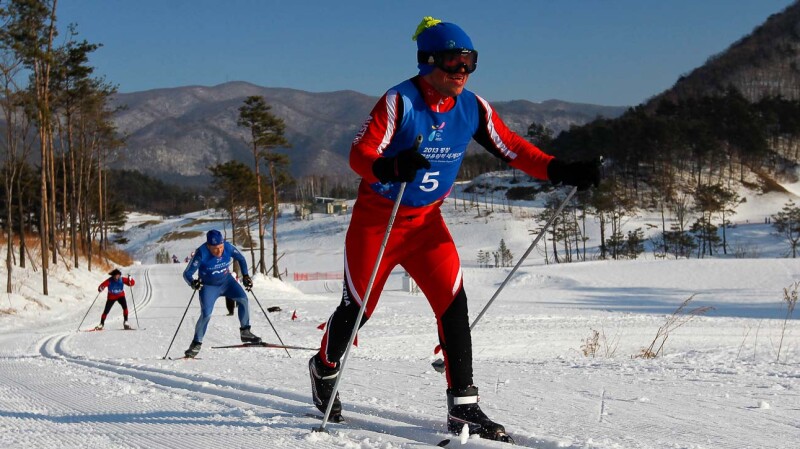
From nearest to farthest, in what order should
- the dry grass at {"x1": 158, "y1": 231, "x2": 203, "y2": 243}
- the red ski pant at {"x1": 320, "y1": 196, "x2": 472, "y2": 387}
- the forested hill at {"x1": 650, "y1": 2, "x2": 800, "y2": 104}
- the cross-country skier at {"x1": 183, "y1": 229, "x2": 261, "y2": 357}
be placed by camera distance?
the red ski pant at {"x1": 320, "y1": 196, "x2": 472, "y2": 387}
the cross-country skier at {"x1": 183, "y1": 229, "x2": 261, "y2": 357}
the dry grass at {"x1": 158, "y1": 231, "x2": 203, "y2": 243}
the forested hill at {"x1": 650, "y1": 2, "x2": 800, "y2": 104}

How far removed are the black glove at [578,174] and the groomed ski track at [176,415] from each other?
1.37m

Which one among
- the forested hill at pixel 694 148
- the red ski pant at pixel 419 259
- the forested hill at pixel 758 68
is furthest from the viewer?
the forested hill at pixel 758 68

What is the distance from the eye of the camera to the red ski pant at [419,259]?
3.84 m

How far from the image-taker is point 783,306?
27.5m

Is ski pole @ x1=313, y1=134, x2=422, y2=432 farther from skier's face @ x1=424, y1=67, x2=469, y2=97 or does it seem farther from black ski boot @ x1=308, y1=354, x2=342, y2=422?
skier's face @ x1=424, y1=67, x2=469, y2=97

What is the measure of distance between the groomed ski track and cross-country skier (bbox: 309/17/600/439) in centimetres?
27

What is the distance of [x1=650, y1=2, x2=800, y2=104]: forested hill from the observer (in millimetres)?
156875

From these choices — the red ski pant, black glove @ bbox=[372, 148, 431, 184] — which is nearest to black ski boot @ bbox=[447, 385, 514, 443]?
the red ski pant

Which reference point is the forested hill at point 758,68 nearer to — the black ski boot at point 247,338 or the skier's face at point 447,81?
the black ski boot at point 247,338

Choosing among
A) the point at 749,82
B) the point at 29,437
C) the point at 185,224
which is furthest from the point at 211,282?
the point at 749,82

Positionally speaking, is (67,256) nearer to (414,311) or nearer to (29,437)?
(414,311)

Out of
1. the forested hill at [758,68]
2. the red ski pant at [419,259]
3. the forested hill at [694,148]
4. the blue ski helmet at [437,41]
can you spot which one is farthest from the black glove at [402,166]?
the forested hill at [758,68]

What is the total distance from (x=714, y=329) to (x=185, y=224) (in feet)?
431

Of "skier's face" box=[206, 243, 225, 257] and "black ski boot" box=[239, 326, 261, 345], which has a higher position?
"skier's face" box=[206, 243, 225, 257]
